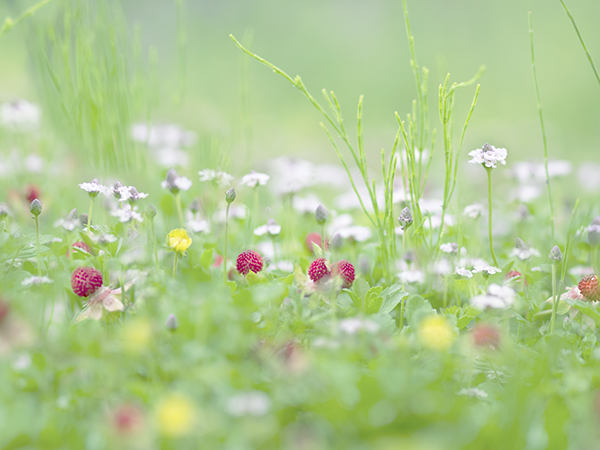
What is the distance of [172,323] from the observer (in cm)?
74

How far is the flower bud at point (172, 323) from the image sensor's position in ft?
2.41

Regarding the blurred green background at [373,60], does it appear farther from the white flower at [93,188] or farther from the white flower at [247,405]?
the white flower at [247,405]

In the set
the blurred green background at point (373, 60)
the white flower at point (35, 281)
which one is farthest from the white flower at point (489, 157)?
the blurred green background at point (373, 60)

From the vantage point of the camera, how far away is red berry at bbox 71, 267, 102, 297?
851 millimetres

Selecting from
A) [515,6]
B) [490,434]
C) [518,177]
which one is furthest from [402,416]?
[515,6]

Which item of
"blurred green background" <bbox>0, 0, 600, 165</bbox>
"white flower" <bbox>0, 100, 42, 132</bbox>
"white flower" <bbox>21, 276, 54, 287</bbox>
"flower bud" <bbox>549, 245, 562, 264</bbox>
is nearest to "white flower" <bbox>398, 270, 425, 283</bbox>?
"flower bud" <bbox>549, 245, 562, 264</bbox>

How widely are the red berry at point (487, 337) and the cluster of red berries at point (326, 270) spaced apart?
0.80 feet

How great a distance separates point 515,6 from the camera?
4.47 m

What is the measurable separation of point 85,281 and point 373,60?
13.2ft

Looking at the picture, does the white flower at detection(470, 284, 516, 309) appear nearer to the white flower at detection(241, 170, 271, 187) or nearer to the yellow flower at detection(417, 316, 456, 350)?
the yellow flower at detection(417, 316, 456, 350)

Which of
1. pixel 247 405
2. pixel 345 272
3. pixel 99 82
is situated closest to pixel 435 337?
pixel 247 405

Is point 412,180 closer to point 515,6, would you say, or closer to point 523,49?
point 523,49

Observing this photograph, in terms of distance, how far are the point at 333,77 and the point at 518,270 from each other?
11.3 ft

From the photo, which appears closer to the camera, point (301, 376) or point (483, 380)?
point (301, 376)
